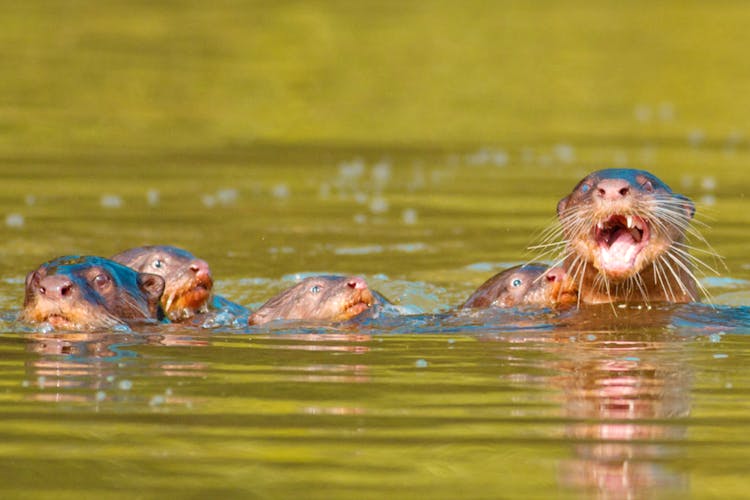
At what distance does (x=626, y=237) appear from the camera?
9727 mm

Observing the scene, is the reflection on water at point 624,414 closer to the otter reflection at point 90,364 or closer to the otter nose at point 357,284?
the otter nose at point 357,284

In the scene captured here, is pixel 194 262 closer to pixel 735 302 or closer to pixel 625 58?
pixel 735 302

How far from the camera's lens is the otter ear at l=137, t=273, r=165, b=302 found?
10.0 m

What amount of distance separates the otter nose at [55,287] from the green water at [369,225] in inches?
10.4

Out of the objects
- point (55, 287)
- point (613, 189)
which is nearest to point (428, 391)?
point (613, 189)

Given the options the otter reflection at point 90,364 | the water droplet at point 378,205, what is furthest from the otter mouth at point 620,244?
the water droplet at point 378,205

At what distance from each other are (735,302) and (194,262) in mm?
3622

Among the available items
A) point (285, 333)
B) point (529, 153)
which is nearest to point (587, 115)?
point (529, 153)

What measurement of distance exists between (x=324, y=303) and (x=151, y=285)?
103cm

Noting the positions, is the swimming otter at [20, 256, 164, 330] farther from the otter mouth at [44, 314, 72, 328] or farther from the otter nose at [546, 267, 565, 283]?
the otter nose at [546, 267, 565, 283]

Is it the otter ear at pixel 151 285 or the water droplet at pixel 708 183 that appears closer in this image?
the otter ear at pixel 151 285

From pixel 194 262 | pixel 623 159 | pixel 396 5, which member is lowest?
pixel 194 262

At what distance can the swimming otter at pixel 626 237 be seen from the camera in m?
9.36

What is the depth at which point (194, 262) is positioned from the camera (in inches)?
424
